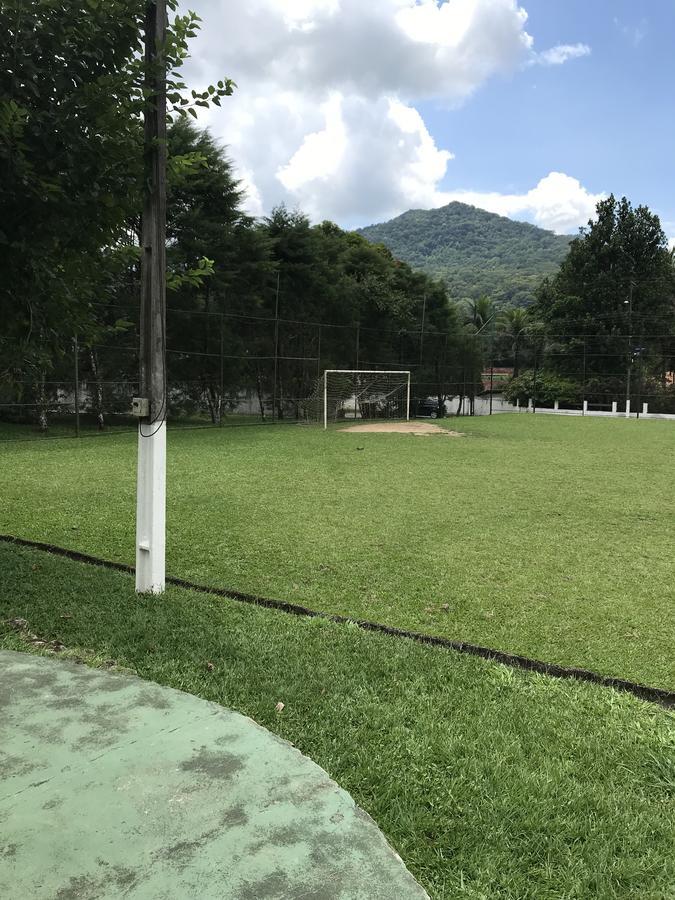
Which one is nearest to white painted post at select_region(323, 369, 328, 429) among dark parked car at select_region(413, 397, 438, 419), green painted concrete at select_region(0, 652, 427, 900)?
dark parked car at select_region(413, 397, 438, 419)

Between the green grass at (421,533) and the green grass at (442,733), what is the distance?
1.87 feet

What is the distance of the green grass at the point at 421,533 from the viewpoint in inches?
141

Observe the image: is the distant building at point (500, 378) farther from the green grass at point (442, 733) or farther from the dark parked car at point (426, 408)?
the green grass at point (442, 733)

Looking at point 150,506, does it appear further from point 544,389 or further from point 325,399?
point 544,389

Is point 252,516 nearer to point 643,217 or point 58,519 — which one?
point 58,519

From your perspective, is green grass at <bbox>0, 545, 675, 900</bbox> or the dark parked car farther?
the dark parked car

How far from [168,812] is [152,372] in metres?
2.36

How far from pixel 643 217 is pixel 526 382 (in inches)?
401

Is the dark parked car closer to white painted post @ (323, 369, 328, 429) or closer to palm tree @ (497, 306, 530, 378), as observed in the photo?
white painted post @ (323, 369, 328, 429)

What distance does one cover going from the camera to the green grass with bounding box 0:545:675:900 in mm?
1658

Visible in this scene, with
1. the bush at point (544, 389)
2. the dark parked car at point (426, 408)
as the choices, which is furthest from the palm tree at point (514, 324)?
the dark parked car at point (426, 408)

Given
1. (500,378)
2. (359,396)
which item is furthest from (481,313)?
(359,396)

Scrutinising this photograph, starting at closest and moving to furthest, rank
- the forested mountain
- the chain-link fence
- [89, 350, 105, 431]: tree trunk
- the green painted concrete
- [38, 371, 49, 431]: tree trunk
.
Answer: the green painted concrete, [38, 371, 49, 431]: tree trunk, the chain-link fence, [89, 350, 105, 431]: tree trunk, the forested mountain

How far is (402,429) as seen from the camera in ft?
57.9
